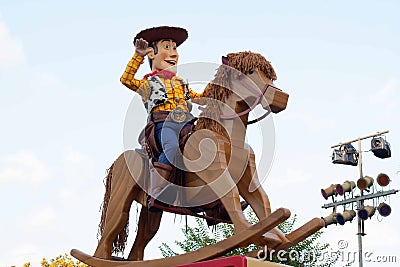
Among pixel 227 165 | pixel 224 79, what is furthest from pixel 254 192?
pixel 224 79

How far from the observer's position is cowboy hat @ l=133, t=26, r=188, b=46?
683 centimetres

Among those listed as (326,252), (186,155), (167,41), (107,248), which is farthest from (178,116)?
(326,252)

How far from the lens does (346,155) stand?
14.6 m

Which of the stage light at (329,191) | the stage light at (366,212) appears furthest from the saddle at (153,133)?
the stage light at (329,191)

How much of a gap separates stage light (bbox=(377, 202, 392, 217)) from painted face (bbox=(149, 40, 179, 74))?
7844 millimetres

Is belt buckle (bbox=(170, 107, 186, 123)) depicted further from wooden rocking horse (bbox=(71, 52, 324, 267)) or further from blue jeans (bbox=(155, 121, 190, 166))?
wooden rocking horse (bbox=(71, 52, 324, 267))

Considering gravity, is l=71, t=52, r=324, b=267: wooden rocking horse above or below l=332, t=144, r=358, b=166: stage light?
below

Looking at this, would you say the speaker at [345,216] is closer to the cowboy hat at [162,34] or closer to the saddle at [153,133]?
the cowboy hat at [162,34]

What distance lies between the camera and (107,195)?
7.00m

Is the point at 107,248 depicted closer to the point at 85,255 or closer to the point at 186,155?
the point at 85,255

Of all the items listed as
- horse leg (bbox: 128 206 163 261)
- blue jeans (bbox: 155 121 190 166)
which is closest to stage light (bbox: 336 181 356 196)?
horse leg (bbox: 128 206 163 261)

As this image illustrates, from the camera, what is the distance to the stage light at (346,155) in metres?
14.6

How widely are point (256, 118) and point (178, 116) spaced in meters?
0.72

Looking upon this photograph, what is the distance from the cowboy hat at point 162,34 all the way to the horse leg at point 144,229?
1552 millimetres
